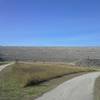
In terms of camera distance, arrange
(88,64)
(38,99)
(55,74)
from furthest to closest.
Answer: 1. (88,64)
2. (55,74)
3. (38,99)

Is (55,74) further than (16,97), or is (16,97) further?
(55,74)

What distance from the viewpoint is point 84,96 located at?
18.8 meters

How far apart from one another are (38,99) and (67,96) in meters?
1.89

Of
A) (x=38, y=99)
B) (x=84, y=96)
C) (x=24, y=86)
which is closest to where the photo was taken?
(x=38, y=99)

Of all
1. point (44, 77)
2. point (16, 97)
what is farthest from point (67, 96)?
point (44, 77)

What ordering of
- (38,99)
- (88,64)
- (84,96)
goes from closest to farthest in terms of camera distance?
(38,99) → (84,96) → (88,64)

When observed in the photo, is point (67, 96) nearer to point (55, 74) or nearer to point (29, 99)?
point (29, 99)

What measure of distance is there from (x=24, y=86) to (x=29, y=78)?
3.53 m

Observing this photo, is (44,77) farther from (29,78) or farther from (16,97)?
(16,97)

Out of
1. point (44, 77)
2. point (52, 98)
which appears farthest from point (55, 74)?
point (52, 98)

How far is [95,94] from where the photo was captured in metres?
19.7

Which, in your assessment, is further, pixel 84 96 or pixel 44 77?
pixel 44 77

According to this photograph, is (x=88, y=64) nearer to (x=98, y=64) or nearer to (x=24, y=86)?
(x=98, y=64)

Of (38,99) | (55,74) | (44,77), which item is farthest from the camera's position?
(55,74)
